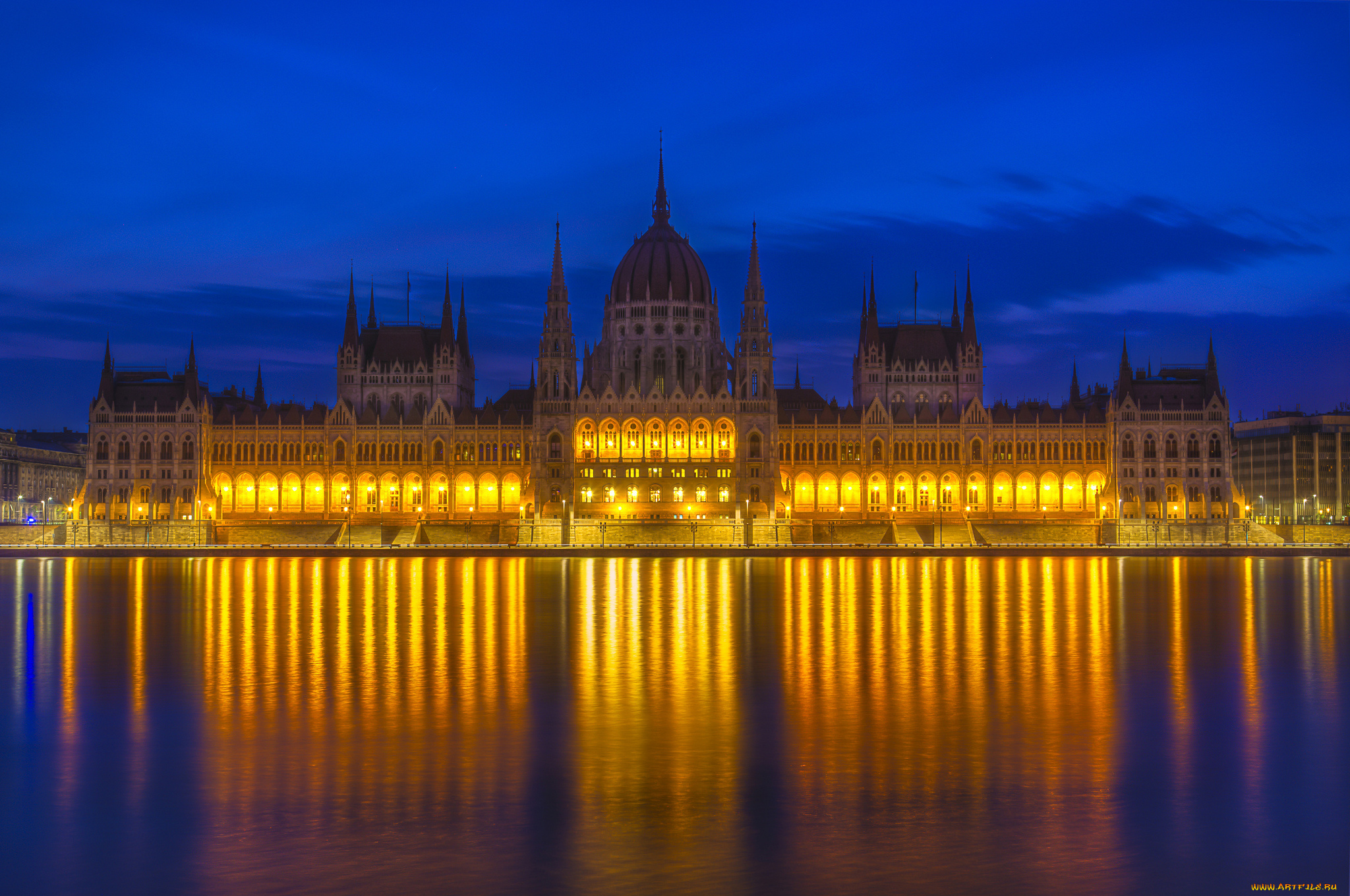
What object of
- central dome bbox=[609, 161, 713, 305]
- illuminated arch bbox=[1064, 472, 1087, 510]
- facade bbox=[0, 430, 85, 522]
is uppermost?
central dome bbox=[609, 161, 713, 305]

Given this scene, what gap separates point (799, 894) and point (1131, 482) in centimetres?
11140

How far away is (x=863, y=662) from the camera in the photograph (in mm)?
32781

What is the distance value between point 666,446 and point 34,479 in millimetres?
110725

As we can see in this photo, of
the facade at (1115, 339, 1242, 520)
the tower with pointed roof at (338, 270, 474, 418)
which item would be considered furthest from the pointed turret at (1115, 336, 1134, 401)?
the tower with pointed roof at (338, 270, 474, 418)

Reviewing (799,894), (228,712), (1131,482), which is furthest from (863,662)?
(1131,482)

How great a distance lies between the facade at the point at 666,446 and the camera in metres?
118

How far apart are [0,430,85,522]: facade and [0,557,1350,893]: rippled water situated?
141 metres

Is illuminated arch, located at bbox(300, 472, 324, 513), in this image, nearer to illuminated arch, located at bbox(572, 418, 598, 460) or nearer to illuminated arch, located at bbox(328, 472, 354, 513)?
illuminated arch, located at bbox(328, 472, 354, 513)

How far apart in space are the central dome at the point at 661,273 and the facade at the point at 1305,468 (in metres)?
85.4

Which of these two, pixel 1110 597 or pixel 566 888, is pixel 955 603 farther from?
pixel 566 888

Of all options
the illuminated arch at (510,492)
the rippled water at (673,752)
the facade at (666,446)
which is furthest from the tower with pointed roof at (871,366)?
the rippled water at (673,752)

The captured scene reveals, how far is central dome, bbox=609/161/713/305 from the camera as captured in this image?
427ft

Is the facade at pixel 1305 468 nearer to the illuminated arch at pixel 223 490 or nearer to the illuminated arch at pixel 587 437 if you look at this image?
the illuminated arch at pixel 587 437

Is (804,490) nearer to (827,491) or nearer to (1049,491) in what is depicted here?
(827,491)
